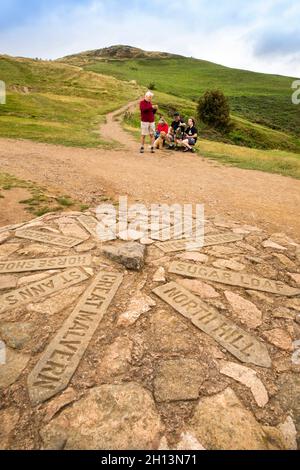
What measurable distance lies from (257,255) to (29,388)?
3176 mm

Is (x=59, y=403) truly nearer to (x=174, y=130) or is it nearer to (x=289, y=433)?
(x=289, y=433)

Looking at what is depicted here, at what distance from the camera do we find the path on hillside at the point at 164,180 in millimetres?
6805

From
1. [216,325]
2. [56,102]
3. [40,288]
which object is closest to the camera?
[216,325]

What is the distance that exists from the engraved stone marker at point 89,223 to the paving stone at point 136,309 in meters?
1.69

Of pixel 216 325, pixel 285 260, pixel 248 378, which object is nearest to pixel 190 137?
pixel 285 260

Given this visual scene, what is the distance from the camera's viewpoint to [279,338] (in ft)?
9.62

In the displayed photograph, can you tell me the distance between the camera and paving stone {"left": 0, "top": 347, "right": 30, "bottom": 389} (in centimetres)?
240

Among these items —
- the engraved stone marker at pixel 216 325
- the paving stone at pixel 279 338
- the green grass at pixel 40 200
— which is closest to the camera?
the engraved stone marker at pixel 216 325

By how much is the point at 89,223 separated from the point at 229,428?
375cm

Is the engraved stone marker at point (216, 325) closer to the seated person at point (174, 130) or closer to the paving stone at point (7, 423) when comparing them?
the paving stone at point (7, 423)

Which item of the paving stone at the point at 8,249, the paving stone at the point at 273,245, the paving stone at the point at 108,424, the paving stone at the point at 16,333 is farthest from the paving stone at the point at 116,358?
the paving stone at the point at 273,245

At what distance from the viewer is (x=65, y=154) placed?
11930 millimetres

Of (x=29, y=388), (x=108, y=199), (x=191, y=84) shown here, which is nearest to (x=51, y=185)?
(x=108, y=199)

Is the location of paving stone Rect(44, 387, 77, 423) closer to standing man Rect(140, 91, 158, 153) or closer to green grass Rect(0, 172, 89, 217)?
green grass Rect(0, 172, 89, 217)
